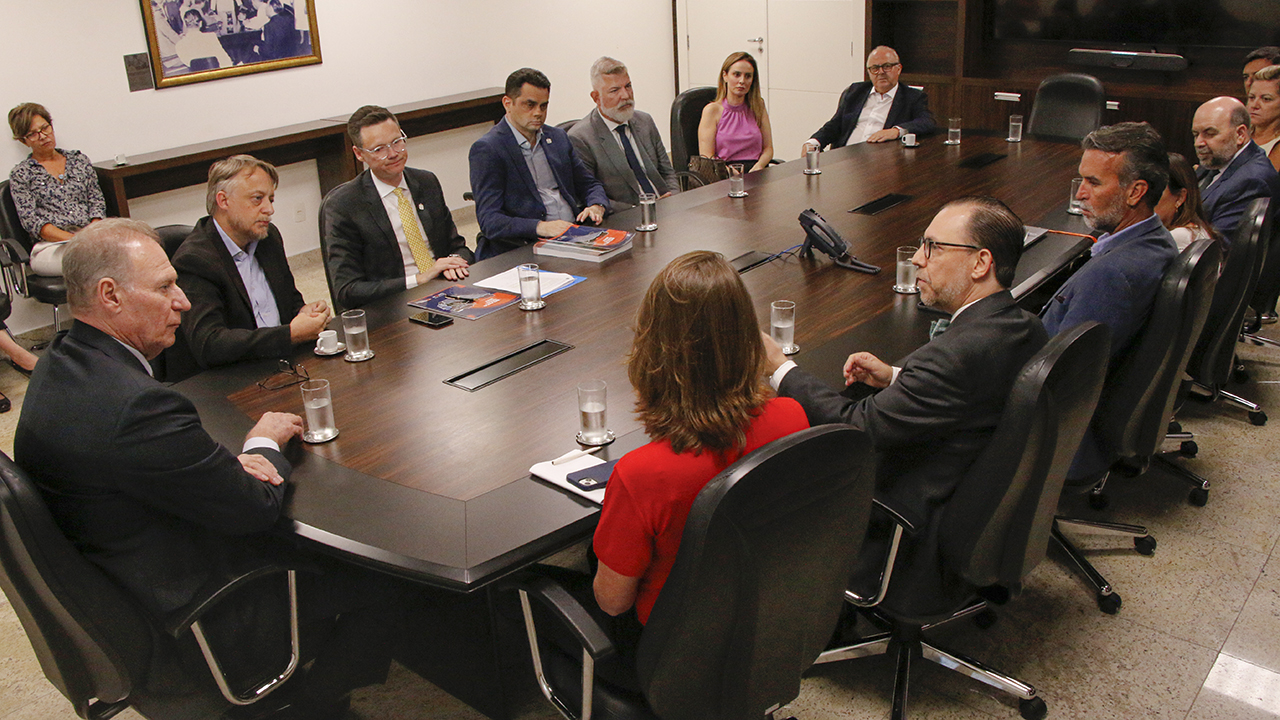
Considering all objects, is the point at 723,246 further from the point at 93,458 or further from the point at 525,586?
the point at 93,458

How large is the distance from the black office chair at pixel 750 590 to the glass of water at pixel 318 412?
770 millimetres

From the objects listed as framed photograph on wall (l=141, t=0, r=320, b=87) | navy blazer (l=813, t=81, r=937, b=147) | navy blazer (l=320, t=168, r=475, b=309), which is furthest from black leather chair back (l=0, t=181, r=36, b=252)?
navy blazer (l=813, t=81, r=937, b=147)

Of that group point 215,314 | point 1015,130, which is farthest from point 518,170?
point 1015,130

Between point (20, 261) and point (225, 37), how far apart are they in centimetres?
210

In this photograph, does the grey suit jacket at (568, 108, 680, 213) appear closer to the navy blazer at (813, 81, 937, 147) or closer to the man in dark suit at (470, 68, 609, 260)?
the man in dark suit at (470, 68, 609, 260)

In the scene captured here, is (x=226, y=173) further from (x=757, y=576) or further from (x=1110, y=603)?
(x=1110, y=603)

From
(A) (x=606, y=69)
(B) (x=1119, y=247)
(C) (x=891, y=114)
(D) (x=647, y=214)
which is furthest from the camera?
(C) (x=891, y=114)

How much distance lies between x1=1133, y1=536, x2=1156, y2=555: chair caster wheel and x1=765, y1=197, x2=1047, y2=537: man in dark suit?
1284 millimetres

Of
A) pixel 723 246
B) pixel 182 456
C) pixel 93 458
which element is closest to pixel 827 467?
pixel 182 456

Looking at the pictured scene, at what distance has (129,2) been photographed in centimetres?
582

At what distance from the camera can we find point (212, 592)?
200cm

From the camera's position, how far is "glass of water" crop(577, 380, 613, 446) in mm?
2287

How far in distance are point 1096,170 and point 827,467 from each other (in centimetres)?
187

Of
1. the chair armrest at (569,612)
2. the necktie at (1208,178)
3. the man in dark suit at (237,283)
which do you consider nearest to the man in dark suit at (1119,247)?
the necktie at (1208,178)
